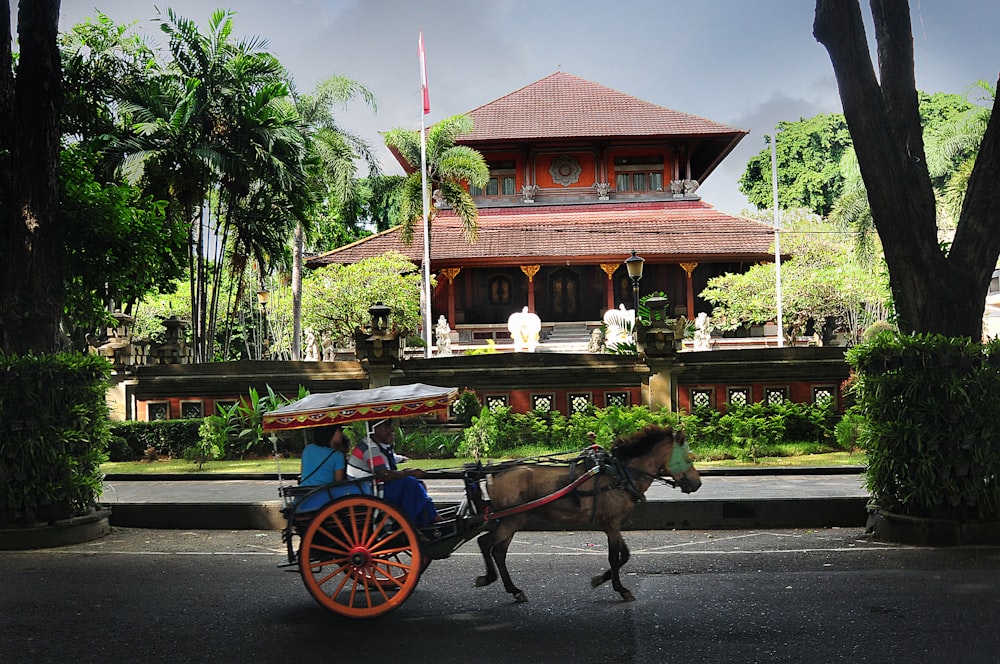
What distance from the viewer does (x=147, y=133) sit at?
22.6 meters

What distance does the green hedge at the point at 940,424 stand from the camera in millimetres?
8422

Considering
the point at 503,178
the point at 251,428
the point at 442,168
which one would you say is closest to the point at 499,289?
the point at 503,178

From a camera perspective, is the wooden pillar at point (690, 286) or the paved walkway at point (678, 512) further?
the wooden pillar at point (690, 286)

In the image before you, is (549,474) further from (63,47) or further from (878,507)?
(63,47)

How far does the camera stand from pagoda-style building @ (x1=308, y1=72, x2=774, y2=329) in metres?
39.1

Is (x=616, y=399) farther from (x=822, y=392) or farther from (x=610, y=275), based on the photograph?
(x=610, y=275)

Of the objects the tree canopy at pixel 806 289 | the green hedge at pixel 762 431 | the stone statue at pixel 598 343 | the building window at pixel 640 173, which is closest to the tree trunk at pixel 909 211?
the green hedge at pixel 762 431

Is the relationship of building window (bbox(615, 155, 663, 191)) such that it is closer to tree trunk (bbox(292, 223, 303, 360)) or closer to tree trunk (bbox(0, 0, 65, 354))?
tree trunk (bbox(292, 223, 303, 360))

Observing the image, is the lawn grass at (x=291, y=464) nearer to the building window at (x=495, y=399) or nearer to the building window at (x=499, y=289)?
the building window at (x=495, y=399)

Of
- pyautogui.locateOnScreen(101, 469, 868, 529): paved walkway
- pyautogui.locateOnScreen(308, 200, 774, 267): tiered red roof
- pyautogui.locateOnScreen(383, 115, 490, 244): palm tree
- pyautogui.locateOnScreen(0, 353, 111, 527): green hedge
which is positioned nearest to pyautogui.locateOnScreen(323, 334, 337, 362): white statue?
pyautogui.locateOnScreen(383, 115, 490, 244): palm tree

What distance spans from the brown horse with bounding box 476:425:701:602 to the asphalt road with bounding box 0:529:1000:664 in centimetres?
41

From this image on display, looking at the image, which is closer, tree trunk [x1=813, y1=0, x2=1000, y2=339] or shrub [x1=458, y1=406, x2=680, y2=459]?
tree trunk [x1=813, y1=0, x2=1000, y2=339]

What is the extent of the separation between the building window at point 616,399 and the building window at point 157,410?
10.2m

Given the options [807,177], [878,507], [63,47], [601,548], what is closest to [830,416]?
[878,507]
